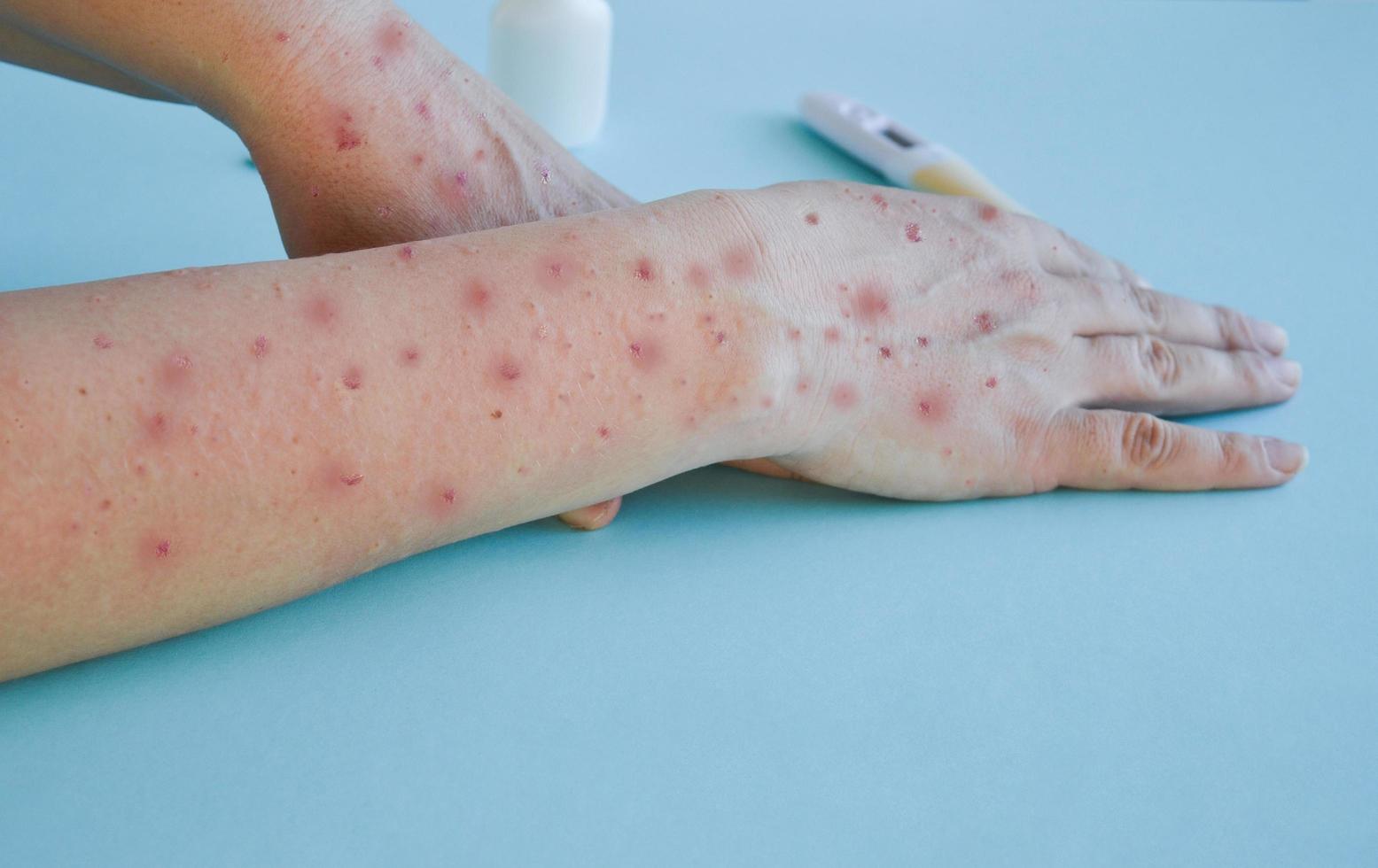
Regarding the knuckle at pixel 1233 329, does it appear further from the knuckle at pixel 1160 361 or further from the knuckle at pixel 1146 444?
the knuckle at pixel 1146 444

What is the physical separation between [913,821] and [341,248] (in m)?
0.71

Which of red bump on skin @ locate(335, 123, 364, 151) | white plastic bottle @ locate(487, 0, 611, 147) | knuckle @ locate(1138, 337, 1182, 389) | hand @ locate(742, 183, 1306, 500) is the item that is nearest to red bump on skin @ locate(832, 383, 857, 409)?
hand @ locate(742, 183, 1306, 500)

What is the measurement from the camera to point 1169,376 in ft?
4.05

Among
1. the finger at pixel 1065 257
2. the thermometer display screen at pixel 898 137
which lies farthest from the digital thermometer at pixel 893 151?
the finger at pixel 1065 257

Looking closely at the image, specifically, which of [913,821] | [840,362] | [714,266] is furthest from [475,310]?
[913,821]

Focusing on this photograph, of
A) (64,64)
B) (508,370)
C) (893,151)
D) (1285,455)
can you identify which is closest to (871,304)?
(508,370)

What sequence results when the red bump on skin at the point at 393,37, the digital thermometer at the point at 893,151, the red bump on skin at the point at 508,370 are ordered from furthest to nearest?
the digital thermometer at the point at 893,151 < the red bump on skin at the point at 393,37 < the red bump on skin at the point at 508,370

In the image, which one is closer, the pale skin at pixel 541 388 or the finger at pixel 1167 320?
the pale skin at pixel 541 388

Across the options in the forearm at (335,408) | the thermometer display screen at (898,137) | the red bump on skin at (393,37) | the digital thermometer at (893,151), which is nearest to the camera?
the forearm at (335,408)

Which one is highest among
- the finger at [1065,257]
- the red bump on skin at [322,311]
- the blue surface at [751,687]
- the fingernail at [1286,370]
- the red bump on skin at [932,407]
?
A: the finger at [1065,257]

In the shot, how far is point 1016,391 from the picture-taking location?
1125 millimetres

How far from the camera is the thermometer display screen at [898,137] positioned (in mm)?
1746

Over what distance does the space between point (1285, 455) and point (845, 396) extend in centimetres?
48

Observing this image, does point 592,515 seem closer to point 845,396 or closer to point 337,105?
point 845,396
